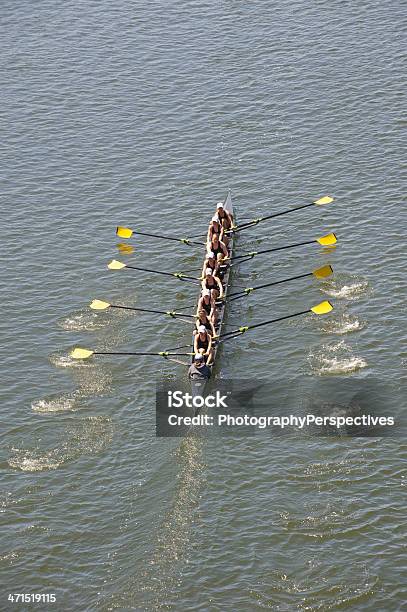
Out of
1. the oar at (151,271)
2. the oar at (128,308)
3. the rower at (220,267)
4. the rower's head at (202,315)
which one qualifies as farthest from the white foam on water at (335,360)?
the oar at (151,271)

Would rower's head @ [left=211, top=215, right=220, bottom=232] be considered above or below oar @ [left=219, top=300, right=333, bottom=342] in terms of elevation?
above

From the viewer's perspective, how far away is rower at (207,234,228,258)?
45719mm

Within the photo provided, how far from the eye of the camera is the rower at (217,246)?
150 ft

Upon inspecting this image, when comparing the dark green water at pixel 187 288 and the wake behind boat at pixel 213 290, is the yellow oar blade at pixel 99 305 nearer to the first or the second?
the wake behind boat at pixel 213 290

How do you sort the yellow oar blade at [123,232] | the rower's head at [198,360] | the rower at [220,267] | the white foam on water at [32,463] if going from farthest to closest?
the yellow oar blade at [123,232], the rower at [220,267], the rower's head at [198,360], the white foam on water at [32,463]

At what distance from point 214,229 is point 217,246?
0.86 metres

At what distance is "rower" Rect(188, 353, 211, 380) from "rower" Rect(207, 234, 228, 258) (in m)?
7.56

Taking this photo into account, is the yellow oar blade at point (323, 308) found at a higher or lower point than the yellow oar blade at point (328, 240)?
lower

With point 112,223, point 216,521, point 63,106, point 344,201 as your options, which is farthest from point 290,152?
point 216,521

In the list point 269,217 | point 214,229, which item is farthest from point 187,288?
point 269,217

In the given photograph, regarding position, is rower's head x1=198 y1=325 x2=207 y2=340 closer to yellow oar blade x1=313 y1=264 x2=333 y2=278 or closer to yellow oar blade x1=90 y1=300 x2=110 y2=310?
yellow oar blade x1=90 y1=300 x2=110 y2=310

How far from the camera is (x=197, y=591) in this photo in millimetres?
31812

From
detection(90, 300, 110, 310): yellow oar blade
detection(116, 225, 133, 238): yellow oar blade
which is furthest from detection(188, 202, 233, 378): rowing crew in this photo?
→ detection(90, 300, 110, 310): yellow oar blade

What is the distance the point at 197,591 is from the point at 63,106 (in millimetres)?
36092
